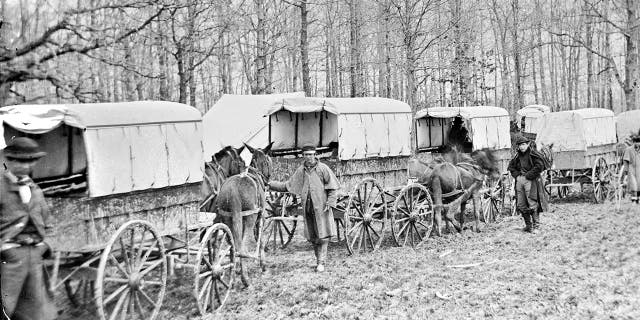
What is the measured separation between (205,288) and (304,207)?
2317mm

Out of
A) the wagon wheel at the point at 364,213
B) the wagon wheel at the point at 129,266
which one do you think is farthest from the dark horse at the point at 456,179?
the wagon wheel at the point at 129,266

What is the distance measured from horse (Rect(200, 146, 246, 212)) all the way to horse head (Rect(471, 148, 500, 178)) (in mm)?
5616

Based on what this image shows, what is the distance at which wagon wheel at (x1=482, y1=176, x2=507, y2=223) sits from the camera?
12.9 metres

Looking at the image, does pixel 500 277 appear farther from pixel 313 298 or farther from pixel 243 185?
pixel 243 185

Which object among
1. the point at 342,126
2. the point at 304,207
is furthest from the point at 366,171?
the point at 304,207

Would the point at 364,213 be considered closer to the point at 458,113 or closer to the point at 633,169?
the point at 458,113

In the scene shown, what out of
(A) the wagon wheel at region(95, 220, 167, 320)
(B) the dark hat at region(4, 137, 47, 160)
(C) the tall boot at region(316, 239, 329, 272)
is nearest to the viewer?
(B) the dark hat at region(4, 137, 47, 160)

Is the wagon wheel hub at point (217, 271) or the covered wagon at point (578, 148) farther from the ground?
the covered wagon at point (578, 148)

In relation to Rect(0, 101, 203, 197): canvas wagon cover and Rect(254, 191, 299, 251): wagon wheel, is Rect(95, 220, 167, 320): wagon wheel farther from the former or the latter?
Rect(254, 191, 299, 251): wagon wheel

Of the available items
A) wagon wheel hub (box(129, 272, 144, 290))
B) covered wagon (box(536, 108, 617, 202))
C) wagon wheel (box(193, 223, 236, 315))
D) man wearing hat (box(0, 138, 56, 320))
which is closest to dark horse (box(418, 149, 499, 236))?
covered wagon (box(536, 108, 617, 202))

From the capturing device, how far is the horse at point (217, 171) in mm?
8695

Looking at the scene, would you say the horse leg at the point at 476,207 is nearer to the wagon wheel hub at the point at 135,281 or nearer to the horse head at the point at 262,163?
the horse head at the point at 262,163

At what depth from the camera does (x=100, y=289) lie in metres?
5.10

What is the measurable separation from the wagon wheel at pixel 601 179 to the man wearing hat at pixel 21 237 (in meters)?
12.8
